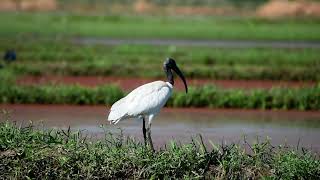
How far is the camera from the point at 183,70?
21.6 metres

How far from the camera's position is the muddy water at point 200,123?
1266 cm

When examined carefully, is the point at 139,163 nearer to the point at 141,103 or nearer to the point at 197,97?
the point at 141,103

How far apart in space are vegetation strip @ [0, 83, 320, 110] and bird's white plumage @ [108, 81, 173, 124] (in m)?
5.28

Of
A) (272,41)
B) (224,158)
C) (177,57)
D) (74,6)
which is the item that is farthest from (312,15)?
(224,158)

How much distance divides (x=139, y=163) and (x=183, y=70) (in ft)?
41.4

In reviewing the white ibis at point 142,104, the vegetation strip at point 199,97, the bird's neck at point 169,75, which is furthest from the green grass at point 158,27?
the white ibis at point 142,104

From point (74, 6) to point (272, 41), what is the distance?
3085 centimetres

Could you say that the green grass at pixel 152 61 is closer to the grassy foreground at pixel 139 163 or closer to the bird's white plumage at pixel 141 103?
the bird's white plumage at pixel 141 103

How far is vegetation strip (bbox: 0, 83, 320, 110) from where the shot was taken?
53.0ft

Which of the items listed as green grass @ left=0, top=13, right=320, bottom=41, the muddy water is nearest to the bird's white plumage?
the muddy water

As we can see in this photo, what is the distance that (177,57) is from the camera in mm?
25594

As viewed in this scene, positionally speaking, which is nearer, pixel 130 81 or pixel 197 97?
pixel 197 97

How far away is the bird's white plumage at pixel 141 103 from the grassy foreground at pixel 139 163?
1.22 meters

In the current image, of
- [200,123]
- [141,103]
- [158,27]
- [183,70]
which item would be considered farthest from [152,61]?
[158,27]
